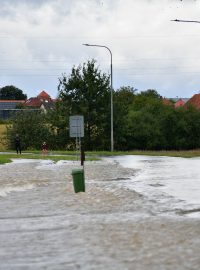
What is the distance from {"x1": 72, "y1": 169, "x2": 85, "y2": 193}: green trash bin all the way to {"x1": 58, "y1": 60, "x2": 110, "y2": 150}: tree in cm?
4167

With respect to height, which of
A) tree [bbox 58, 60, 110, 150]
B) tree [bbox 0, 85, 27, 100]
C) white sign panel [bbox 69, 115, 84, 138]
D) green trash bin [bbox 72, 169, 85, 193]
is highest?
tree [bbox 0, 85, 27, 100]

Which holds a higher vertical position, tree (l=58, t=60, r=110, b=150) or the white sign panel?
tree (l=58, t=60, r=110, b=150)

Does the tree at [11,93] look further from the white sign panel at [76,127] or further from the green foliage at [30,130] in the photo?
the white sign panel at [76,127]

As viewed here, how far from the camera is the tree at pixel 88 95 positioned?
59656mm

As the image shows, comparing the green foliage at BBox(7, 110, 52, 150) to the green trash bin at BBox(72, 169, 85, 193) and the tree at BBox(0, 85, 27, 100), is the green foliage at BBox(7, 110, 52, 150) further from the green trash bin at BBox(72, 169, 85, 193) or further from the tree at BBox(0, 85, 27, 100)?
the tree at BBox(0, 85, 27, 100)

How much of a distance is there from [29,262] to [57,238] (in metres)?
1.87

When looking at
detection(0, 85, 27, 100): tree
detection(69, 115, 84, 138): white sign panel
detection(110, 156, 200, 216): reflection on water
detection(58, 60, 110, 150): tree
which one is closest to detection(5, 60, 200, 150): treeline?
detection(58, 60, 110, 150): tree

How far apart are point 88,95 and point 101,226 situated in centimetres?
4915

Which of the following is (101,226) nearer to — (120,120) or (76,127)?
(76,127)

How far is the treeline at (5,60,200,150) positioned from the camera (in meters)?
60.0

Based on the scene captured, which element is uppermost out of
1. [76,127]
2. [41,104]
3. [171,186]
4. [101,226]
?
[41,104]

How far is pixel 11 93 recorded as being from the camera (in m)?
172

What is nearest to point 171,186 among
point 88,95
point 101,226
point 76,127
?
point 101,226

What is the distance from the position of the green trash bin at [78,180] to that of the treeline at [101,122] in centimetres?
4148
